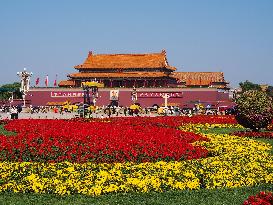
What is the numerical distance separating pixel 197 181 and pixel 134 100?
39.2m

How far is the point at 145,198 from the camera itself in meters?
7.23

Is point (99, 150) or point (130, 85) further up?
point (130, 85)

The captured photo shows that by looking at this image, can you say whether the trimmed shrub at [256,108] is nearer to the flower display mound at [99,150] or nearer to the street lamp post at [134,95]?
the flower display mound at [99,150]

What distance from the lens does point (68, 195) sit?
746 centimetres

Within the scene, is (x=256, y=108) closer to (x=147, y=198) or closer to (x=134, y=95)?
(x=147, y=198)

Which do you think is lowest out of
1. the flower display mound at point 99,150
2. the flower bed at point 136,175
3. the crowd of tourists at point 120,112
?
the flower bed at point 136,175

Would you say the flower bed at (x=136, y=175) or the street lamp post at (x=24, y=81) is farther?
the street lamp post at (x=24, y=81)

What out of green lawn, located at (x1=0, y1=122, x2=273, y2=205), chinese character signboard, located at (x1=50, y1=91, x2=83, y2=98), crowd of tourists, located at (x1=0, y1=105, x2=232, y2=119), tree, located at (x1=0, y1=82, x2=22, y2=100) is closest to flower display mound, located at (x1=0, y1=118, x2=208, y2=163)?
green lawn, located at (x1=0, y1=122, x2=273, y2=205)

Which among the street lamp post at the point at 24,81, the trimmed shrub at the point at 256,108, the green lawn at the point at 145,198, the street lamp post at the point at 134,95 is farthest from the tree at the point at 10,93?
the green lawn at the point at 145,198

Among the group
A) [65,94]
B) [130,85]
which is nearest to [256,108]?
[65,94]

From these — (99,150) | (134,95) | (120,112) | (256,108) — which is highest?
(134,95)

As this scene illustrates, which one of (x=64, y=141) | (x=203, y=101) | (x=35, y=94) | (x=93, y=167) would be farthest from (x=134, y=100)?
(x=93, y=167)

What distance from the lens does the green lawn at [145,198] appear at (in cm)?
697

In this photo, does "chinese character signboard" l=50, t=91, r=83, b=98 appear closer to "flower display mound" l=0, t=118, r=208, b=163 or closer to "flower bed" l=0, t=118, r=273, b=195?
"flower display mound" l=0, t=118, r=208, b=163
